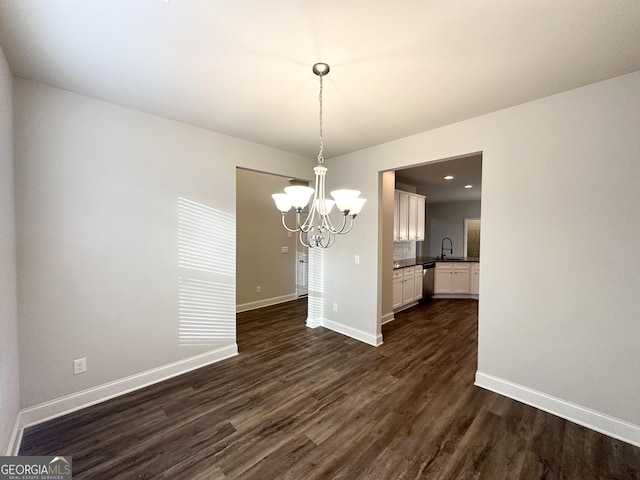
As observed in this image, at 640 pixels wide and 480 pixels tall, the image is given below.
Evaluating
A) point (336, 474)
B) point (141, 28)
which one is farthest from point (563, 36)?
point (336, 474)

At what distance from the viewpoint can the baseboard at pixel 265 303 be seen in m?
4.97

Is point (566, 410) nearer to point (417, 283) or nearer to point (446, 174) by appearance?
point (417, 283)

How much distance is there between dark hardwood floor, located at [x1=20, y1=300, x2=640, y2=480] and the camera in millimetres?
1636

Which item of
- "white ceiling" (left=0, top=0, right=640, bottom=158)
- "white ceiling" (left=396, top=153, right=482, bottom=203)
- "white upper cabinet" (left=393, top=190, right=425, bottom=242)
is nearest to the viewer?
"white ceiling" (left=0, top=0, right=640, bottom=158)

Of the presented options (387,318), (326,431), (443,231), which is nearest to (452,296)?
(387,318)

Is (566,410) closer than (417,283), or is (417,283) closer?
(566,410)

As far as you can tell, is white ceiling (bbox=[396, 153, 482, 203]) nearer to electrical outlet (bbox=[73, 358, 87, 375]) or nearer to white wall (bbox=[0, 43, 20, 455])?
white wall (bbox=[0, 43, 20, 455])

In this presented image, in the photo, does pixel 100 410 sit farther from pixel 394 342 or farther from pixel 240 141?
pixel 394 342

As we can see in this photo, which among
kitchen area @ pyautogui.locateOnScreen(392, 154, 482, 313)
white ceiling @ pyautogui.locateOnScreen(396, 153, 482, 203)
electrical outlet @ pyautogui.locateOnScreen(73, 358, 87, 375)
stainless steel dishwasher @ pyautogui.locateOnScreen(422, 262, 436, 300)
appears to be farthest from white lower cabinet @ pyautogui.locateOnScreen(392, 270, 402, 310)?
electrical outlet @ pyautogui.locateOnScreen(73, 358, 87, 375)

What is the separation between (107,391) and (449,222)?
908cm

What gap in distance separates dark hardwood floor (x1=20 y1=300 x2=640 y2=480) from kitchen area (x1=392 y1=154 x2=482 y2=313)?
2.38m

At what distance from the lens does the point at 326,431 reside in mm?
1949

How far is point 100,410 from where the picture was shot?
2160mm

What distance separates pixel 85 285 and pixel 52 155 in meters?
1.10
